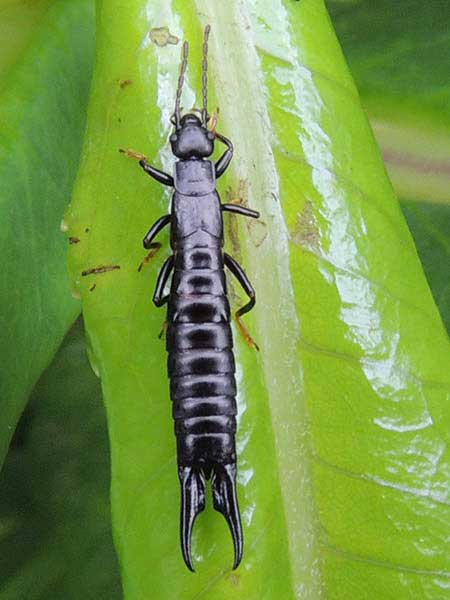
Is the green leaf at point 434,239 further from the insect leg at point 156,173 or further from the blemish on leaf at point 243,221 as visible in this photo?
the insect leg at point 156,173

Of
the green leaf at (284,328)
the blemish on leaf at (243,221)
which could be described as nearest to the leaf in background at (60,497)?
the green leaf at (284,328)

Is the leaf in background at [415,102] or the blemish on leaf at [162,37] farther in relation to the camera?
the leaf in background at [415,102]

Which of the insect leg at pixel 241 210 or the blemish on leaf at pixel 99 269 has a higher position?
the insect leg at pixel 241 210

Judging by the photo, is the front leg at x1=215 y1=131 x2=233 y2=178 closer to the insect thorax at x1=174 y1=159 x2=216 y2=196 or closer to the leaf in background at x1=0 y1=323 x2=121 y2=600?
the insect thorax at x1=174 y1=159 x2=216 y2=196

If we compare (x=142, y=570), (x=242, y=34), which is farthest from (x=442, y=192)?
(x=142, y=570)

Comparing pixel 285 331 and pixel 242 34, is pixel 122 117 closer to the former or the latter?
pixel 242 34

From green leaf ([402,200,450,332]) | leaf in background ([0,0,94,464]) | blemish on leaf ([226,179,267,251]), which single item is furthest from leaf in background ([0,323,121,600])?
green leaf ([402,200,450,332])
